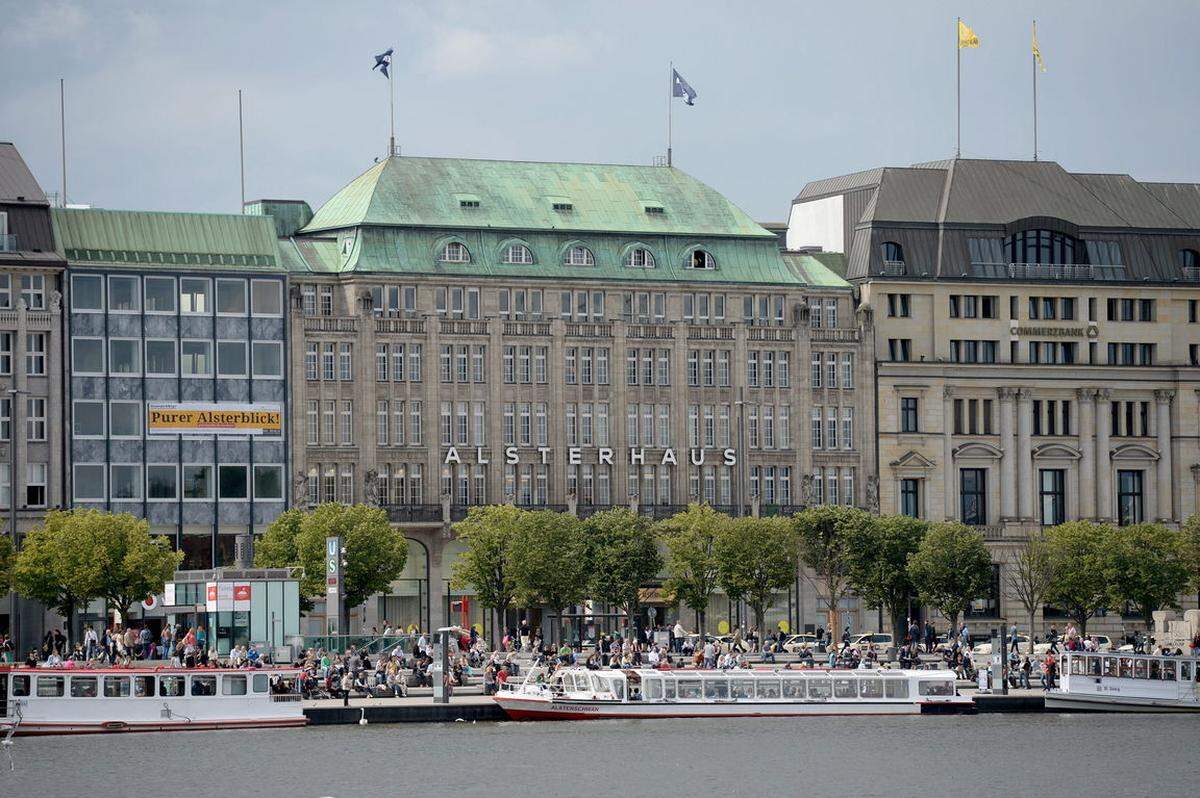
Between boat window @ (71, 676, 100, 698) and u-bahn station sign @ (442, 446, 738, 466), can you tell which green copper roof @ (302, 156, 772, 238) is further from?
boat window @ (71, 676, 100, 698)

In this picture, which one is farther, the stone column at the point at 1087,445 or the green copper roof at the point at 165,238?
the stone column at the point at 1087,445

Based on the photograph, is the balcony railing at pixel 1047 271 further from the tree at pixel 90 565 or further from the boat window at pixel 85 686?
the boat window at pixel 85 686

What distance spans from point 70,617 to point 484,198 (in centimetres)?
3617

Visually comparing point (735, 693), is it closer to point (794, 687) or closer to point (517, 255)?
point (794, 687)

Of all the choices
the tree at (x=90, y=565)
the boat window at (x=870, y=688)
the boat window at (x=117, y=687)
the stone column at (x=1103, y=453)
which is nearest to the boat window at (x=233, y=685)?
the boat window at (x=117, y=687)

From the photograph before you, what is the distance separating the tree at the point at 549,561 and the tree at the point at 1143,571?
27778mm

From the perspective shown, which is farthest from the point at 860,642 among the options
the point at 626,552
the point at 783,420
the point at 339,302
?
the point at 339,302

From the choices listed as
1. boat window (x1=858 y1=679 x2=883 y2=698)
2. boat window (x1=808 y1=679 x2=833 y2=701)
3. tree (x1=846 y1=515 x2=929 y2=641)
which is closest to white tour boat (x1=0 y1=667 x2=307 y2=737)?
boat window (x1=808 y1=679 x2=833 y2=701)

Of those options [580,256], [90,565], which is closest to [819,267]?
[580,256]

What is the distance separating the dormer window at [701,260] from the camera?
171750 mm

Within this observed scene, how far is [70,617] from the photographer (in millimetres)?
147875

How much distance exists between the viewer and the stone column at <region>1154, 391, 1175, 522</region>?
18025cm

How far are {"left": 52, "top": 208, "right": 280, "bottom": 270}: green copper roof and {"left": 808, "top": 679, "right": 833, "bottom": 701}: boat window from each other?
45.2m

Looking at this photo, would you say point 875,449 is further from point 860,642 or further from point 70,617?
point 70,617
